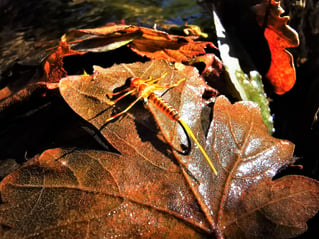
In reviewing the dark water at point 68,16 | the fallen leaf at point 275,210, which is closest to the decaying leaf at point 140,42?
the fallen leaf at point 275,210

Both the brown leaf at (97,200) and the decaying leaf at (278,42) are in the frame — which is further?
the decaying leaf at (278,42)

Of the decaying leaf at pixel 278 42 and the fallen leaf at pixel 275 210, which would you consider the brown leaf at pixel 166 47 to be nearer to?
the decaying leaf at pixel 278 42

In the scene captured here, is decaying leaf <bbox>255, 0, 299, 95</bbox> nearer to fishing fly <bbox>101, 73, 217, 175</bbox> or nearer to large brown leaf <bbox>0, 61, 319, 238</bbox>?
large brown leaf <bbox>0, 61, 319, 238</bbox>

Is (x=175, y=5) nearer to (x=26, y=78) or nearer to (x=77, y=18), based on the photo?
(x=77, y=18)

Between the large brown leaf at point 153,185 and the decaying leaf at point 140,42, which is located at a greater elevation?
the decaying leaf at point 140,42

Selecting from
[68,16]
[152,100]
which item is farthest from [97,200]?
[68,16]

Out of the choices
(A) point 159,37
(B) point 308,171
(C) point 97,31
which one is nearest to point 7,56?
(C) point 97,31

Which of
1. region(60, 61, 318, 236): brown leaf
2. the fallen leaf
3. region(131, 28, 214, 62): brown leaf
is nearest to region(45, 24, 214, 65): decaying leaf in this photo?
region(131, 28, 214, 62): brown leaf
